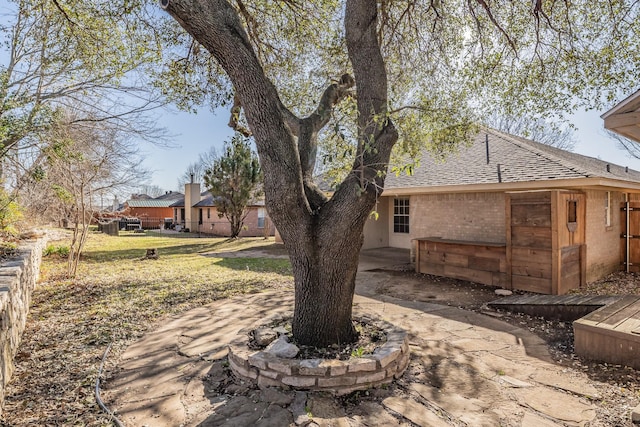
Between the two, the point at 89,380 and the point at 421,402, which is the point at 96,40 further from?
the point at 421,402

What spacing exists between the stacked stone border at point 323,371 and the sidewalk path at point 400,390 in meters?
0.09

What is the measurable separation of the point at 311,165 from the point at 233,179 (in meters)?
14.6

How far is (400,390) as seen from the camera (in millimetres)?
3066

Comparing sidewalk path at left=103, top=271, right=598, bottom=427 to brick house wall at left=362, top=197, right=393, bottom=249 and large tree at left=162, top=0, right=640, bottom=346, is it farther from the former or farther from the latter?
brick house wall at left=362, top=197, right=393, bottom=249

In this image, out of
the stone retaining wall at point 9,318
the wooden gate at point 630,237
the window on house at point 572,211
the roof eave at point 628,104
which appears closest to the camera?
the stone retaining wall at point 9,318

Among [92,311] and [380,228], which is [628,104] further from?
[380,228]

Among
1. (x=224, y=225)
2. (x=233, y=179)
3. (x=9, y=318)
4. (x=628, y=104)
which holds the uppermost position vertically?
(x=233, y=179)

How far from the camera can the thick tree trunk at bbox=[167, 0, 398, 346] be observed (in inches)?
128

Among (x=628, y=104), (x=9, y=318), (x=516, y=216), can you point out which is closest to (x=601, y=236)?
(x=516, y=216)

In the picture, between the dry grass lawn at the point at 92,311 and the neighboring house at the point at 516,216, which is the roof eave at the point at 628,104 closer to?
the neighboring house at the point at 516,216

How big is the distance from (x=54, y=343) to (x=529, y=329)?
617 centimetres

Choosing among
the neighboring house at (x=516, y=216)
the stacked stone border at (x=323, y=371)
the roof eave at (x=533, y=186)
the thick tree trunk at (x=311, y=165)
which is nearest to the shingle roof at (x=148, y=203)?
Answer: the neighboring house at (x=516, y=216)

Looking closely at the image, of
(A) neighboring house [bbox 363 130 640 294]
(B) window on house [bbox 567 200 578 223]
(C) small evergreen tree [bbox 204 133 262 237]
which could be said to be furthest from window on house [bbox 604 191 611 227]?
(C) small evergreen tree [bbox 204 133 262 237]

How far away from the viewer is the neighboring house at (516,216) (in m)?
6.75
